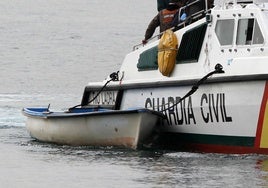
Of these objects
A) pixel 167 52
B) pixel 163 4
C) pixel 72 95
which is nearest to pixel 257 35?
pixel 167 52

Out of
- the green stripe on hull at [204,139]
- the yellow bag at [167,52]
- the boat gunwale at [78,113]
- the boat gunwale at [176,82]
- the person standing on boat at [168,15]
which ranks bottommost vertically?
the green stripe on hull at [204,139]

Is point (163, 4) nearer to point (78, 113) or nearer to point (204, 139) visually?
point (78, 113)

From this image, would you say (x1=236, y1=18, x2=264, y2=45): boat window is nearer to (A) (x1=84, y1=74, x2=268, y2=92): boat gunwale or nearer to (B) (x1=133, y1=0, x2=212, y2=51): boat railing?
(A) (x1=84, y1=74, x2=268, y2=92): boat gunwale

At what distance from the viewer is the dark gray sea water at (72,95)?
52.0 ft

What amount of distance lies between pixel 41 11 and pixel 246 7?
53.6 metres

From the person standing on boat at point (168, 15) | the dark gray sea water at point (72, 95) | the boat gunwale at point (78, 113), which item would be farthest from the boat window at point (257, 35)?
the person standing on boat at point (168, 15)

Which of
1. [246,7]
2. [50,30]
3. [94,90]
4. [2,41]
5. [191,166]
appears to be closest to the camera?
[191,166]

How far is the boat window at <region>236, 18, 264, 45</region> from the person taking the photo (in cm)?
1803

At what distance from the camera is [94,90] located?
22.1 meters

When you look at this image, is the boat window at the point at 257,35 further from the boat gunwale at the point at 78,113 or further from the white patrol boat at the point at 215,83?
the boat gunwale at the point at 78,113

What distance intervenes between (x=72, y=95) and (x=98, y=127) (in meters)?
12.1

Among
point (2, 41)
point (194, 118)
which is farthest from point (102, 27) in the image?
point (194, 118)

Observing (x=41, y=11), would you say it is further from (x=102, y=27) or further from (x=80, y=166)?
(x=80, y=166)

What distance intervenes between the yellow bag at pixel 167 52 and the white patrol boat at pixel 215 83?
0.06 m
